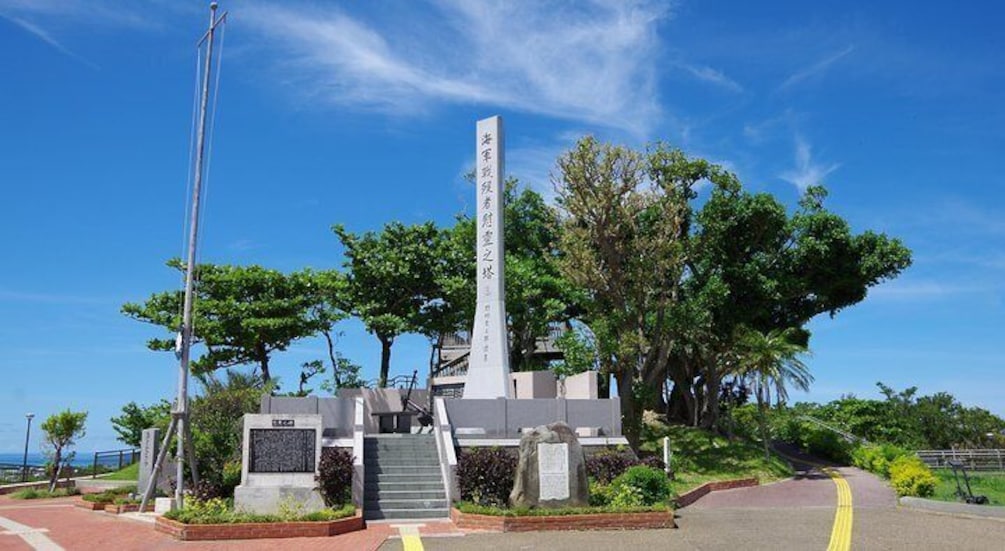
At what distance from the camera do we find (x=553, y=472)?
17219 mm

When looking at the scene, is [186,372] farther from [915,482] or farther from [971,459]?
[971,459]

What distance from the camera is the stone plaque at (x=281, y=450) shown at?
58.6 ft

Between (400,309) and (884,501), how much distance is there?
21.6 metres

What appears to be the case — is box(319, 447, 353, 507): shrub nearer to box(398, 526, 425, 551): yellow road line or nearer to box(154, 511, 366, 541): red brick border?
box(398, 526, 425, 551): yellow road line

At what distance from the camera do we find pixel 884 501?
22.5m

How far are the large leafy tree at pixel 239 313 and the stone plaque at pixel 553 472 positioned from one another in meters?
19.3


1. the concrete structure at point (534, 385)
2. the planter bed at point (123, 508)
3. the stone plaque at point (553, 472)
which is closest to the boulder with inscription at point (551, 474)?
the stone plaque at point (553, 472)

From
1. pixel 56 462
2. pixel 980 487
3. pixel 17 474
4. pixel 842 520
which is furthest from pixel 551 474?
pixel 17 474

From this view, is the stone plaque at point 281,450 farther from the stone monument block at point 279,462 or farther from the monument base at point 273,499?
the monument base at point 273,499

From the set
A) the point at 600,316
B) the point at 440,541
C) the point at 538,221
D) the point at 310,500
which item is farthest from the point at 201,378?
the point at 538,221

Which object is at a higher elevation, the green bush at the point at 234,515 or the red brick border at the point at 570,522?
the green bush at the point at 234,515

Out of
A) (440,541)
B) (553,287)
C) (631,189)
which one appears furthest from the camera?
(553,287)

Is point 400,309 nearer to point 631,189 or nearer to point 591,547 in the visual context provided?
point 631,189

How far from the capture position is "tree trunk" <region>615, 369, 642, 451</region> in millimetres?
28656
